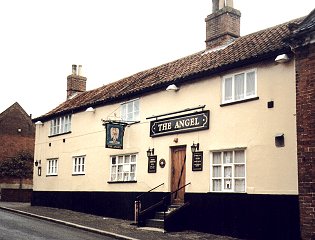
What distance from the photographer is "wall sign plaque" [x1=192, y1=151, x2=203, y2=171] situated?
1523 centimetres

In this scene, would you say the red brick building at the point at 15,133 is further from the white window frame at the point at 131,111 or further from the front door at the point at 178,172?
the front door at the point at 178,172

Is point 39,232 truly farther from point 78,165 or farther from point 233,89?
point 78,165

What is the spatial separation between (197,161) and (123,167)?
482 cm

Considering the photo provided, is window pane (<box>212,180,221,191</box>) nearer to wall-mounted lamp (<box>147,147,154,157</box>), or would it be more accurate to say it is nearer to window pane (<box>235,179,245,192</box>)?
window pane (<box>235,179,245,192</box>)

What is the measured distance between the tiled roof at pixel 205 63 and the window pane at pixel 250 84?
1.38 feet

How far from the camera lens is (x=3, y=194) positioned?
1166 inches

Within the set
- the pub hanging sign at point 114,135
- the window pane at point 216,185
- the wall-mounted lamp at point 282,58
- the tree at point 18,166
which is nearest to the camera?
the wall-mounted lamp at point 282,58

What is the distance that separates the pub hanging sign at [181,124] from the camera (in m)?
15.4

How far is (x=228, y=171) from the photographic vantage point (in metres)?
14.3

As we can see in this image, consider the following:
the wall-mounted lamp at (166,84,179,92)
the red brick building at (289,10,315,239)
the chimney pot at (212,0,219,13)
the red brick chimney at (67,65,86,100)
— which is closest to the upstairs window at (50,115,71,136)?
the red brick chimney at (67,65,86,100)

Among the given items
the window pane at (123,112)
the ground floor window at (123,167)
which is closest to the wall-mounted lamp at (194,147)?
the ground floor window at (123,167)

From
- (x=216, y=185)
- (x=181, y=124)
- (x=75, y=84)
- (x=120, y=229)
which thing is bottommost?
(x=120, y=229)

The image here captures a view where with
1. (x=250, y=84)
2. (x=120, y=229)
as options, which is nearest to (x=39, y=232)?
(x=120, y=229)

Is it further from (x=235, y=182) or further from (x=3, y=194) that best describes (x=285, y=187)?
(x=3, y=194)
